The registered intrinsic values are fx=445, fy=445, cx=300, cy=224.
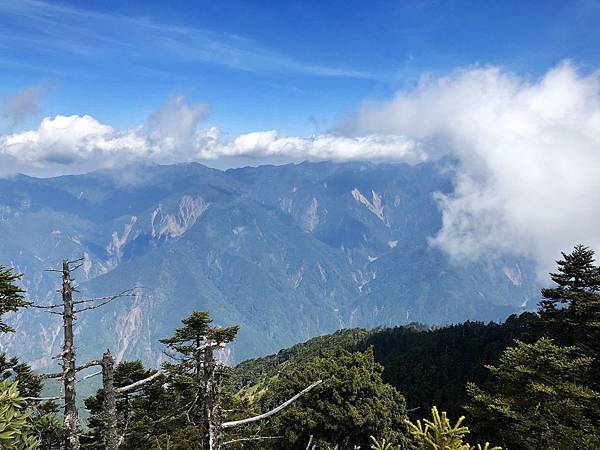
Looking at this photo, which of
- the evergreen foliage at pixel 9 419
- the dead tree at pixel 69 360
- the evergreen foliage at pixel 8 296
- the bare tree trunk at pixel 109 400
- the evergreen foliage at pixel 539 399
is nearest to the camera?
the evergreen foliage at pixel 9 419

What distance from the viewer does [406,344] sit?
13788 cm

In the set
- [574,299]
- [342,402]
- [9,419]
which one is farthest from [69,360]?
[574,299]

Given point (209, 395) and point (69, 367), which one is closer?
point (209, 395)

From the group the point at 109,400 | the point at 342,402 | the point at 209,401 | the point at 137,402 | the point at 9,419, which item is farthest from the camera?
the point at 137,402

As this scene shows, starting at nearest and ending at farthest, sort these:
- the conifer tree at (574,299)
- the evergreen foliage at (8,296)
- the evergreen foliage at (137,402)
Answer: the evergreen foliage at (8,296)
the conifer tree at (574,299)
the evergreen foliage at (137,402)

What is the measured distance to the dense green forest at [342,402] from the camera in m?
7.72

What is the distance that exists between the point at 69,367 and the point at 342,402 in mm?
18241

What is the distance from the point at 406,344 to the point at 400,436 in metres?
119

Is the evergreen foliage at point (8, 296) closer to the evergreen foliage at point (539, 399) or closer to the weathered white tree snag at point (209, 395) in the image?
the weathered white tree snag at point (209, 395)

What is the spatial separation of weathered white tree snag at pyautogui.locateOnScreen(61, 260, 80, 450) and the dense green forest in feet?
0.36

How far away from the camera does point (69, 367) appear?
9.70 m

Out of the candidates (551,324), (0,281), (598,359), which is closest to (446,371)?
(551,324)

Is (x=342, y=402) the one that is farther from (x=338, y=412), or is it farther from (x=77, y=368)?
(x=77, y=368)

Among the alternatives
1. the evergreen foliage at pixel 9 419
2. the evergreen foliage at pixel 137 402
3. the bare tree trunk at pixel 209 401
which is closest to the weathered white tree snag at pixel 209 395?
the bare tree trunk at pixel 209 401
